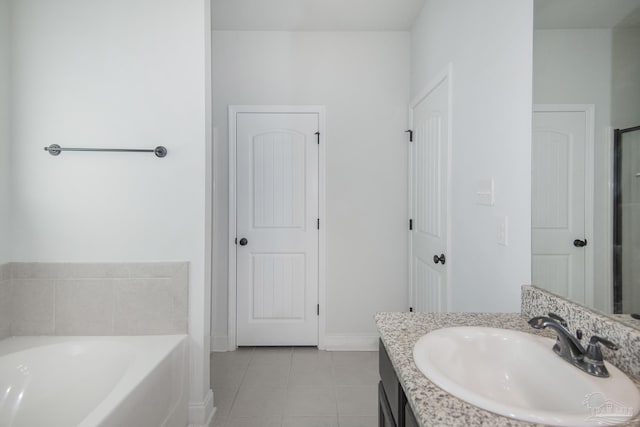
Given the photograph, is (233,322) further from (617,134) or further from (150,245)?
(617,134)

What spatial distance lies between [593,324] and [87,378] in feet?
6.62

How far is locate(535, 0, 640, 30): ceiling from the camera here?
87 centimetres

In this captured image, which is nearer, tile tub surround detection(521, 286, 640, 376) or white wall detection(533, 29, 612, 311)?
tile tub surround detection(521, 286, 640, 376)

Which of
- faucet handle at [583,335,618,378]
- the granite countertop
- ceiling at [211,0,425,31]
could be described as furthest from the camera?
ceiling at [211,0,425,31]

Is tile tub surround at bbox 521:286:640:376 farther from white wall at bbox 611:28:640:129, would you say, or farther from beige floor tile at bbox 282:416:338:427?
beige floor tile at bbox 282:416:338:427

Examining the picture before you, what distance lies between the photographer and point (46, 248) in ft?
6.00

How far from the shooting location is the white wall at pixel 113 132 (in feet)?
5.95

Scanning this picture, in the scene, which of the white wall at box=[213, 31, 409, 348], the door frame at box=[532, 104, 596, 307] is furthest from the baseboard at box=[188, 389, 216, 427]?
the door frame at box=[532, 104, 596, 307]

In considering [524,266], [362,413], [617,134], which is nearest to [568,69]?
[617,134]

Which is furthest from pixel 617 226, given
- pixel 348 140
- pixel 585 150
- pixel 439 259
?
pixel 348 140

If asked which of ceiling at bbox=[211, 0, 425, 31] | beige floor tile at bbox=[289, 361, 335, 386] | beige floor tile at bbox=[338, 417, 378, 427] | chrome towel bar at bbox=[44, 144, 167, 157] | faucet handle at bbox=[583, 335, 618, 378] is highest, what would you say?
ceiling at bbox=[211, 0, 425, 31]

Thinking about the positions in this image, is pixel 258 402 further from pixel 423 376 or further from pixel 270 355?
pixel 423 376

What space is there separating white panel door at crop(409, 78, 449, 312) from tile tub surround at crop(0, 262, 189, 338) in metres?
1.53

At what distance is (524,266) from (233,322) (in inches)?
89.2
